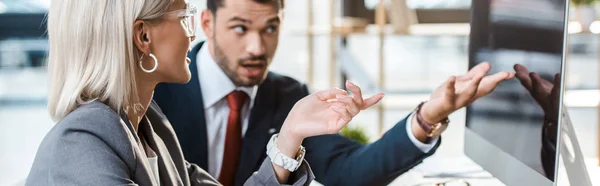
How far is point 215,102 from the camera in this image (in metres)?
2.26

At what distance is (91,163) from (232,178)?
1010 millimetres

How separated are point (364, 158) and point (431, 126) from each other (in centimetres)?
31

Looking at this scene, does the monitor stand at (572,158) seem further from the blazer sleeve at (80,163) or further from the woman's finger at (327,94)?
the blazer sleeve at (80,163)

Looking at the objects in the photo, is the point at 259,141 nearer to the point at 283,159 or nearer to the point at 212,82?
the point at 212,82

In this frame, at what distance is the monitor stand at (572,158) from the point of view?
5.16ft

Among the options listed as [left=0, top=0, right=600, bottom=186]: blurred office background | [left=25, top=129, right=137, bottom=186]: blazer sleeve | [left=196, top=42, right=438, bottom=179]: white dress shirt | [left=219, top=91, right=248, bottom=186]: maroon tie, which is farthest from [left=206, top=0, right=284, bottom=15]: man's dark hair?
[left=0, top=0, right=600, bottom=186]: blurred office background

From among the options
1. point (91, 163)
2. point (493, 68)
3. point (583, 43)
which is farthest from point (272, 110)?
point (583, 43)

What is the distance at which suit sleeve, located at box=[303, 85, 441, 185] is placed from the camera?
1.98 meters

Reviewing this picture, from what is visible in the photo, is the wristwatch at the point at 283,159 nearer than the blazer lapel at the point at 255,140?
Yes

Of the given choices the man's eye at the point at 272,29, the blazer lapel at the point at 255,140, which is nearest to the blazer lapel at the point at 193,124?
the blazer lapel at the point at 255,140

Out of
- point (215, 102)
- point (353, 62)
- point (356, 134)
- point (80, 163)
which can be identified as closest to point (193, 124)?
point (215, 102)

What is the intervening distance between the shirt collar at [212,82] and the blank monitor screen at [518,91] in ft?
2.11

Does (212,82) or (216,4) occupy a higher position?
(216,4)

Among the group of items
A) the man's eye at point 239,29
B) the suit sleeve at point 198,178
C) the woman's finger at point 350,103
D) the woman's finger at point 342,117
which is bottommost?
the suit sleeve at point 198,178
